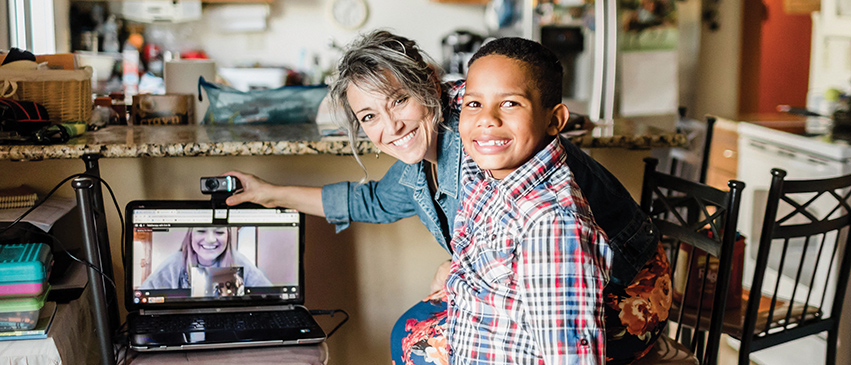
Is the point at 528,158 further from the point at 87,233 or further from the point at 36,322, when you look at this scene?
the point at 36,322

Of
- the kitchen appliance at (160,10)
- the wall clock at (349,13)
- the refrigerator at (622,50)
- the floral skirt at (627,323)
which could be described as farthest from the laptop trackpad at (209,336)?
the wall clock at (349,13)

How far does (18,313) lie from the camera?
137cm

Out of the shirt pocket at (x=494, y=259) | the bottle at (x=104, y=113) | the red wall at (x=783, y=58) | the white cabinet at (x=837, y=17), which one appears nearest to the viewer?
the shirt pocket at (x=494, y=259)

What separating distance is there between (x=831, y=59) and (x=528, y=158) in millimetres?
3425

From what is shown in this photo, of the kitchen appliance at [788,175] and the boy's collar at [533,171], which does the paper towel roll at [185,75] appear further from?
the kitchen appliance at [788,175]

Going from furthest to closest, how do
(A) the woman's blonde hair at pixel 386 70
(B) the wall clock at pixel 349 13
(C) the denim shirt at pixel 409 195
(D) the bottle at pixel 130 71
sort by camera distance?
(B) the wall clock at pixel 349 13
(D) the bottle at pixel 130 71
(C) the denim shirt at pixel 409 195
(A) the woman's blonde hair at pixel 386 70

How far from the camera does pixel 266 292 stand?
1.65 metres

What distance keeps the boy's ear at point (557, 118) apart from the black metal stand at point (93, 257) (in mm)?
873

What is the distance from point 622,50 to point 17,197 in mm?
3270

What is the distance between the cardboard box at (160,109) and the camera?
6.59 feet

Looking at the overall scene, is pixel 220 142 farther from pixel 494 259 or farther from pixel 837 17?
pixel 837 17

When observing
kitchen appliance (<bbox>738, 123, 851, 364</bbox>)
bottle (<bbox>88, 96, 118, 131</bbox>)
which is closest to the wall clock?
kitchen appliance (<bbox>738, 123, 851, 364</bbox>)

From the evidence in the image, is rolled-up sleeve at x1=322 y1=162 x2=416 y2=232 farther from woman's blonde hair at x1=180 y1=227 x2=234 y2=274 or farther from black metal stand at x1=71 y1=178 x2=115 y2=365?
black metal stand at x1=71 y1=178 x2=115 y2=365

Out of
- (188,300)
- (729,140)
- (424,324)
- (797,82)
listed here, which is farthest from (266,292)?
(797,82)
